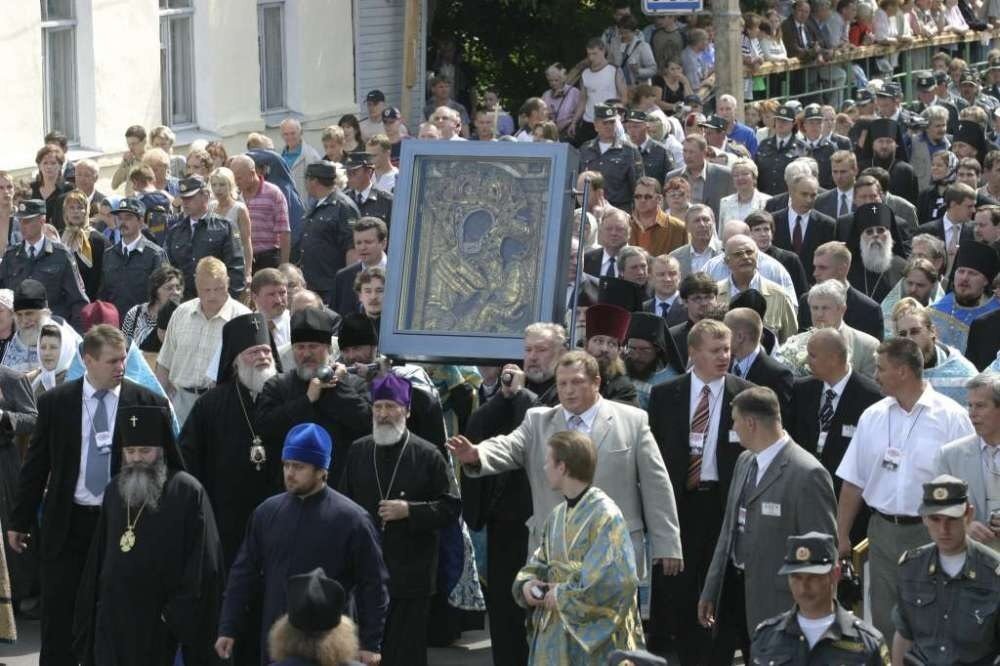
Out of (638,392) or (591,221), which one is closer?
(638,392)

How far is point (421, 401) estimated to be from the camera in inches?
461

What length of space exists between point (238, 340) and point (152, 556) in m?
1.88

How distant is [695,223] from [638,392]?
Result: 3541mm

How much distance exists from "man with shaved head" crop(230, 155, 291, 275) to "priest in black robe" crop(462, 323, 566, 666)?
6739 mm

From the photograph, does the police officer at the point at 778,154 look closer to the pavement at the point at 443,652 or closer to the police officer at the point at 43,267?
the police officer at the point at 43,267

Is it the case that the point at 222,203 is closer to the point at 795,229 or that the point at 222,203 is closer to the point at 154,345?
the point at 154,345

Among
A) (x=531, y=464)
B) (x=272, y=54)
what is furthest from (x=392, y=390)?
(x=272, y=54)

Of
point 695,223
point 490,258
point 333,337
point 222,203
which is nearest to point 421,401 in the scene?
point 490,258

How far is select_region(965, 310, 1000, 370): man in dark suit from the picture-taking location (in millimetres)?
13422

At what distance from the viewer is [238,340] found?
12234 millimetres

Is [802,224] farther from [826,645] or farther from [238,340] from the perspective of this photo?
[826,645]

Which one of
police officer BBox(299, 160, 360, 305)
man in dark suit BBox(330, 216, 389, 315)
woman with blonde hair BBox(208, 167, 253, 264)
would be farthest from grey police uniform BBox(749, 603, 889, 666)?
woman with blonde hair BBox(208, 167, 253, 264)

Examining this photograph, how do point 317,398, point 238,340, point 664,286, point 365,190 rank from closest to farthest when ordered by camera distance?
point 317,398 < point 238,340 < point 664,286 < point 365,190

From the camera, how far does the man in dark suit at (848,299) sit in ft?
44.5
